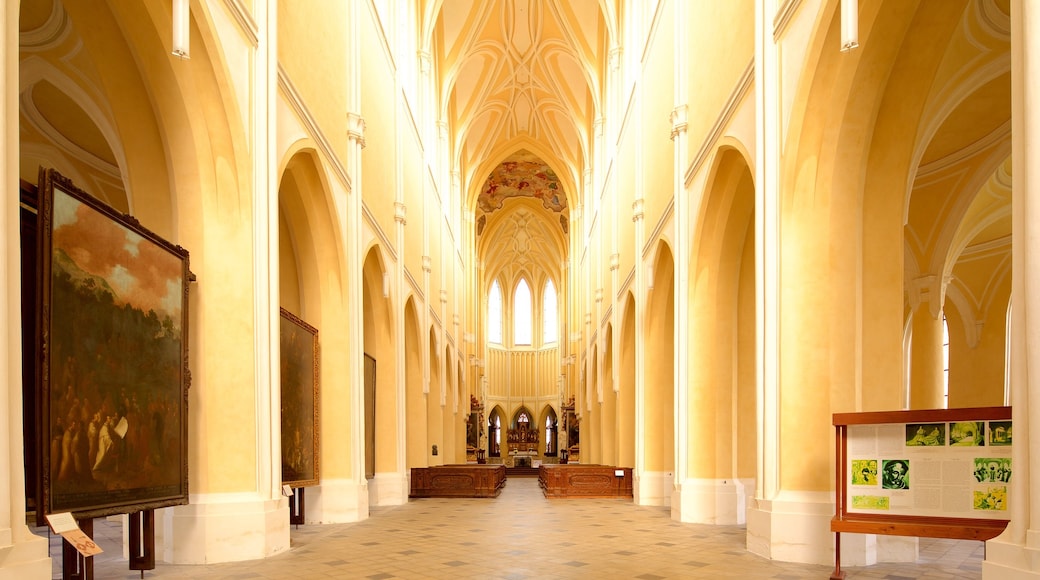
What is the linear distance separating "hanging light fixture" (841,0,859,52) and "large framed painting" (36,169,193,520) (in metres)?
5.59

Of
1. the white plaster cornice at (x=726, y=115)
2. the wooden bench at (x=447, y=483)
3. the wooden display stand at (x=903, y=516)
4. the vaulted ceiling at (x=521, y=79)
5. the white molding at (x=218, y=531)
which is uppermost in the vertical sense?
the vaulted ceiling at (x=521, y=79)

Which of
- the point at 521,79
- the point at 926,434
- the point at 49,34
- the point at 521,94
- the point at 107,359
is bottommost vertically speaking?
the point at 926,434

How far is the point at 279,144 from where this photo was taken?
9.48m

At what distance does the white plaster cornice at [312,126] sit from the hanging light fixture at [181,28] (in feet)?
9.57

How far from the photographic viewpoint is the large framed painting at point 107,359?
5.36 meters

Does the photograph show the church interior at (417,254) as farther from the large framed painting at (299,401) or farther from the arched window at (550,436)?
the arched window at (550,436)

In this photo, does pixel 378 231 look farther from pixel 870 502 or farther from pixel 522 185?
pixel 522 185

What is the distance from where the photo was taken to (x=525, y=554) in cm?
845

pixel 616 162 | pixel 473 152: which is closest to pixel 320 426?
pixel 616 162

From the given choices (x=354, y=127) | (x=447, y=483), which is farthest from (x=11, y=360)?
(x=447, y=483)

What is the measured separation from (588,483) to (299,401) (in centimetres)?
910

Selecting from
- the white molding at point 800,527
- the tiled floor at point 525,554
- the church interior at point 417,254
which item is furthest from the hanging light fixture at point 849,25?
the tiled floor at point 525,554

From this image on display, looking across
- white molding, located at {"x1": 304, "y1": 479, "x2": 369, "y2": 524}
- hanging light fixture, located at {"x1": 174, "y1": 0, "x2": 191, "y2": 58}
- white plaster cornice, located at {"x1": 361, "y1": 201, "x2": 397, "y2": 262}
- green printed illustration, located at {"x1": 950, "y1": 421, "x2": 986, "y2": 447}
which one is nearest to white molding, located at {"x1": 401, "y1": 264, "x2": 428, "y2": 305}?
white plaster cornice, located at {"x1": 361, "y1": 201, "x2": 397, "y2": 262}

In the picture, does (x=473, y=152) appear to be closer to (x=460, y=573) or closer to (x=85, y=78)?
(x=85, y=78)
